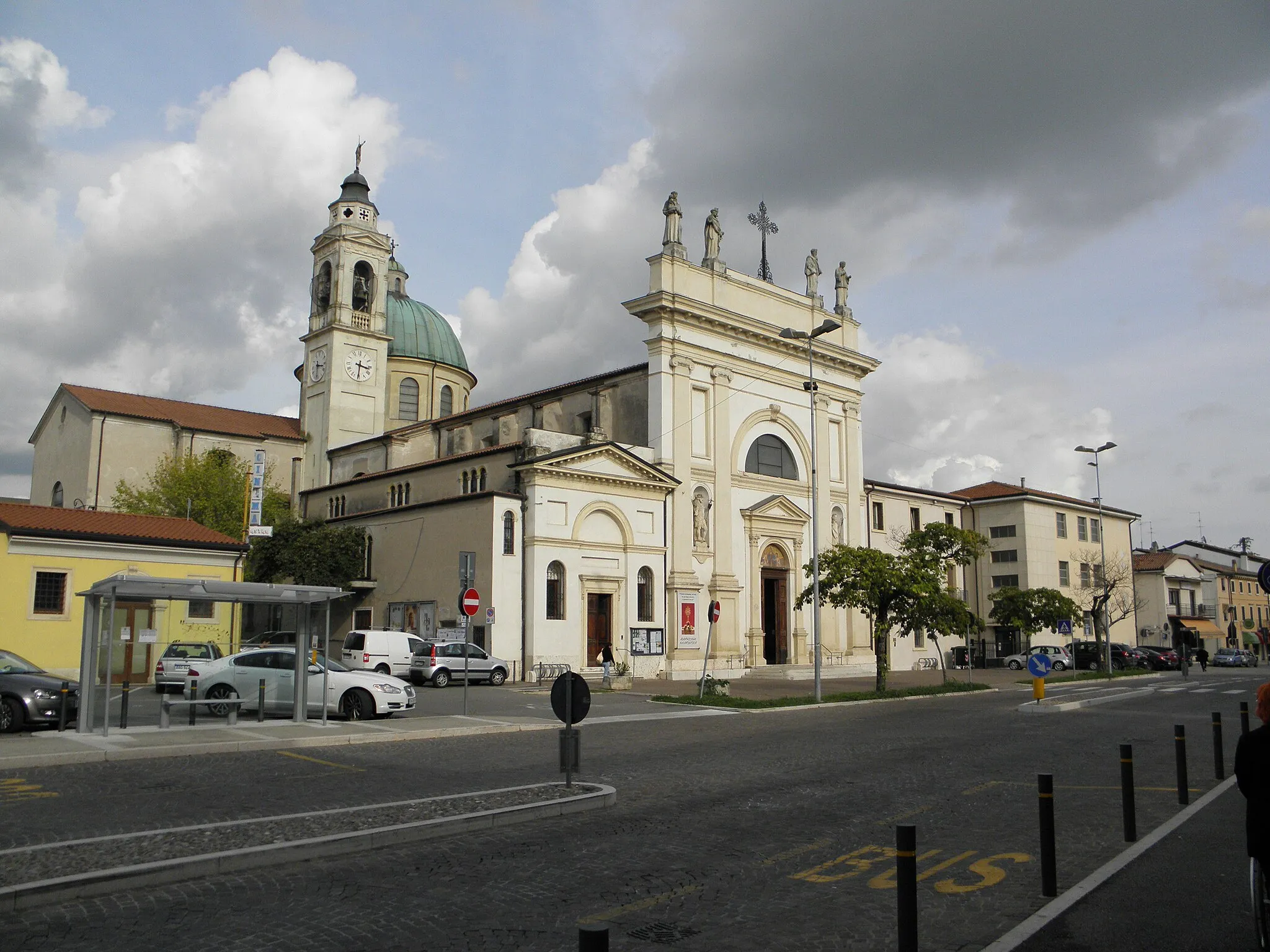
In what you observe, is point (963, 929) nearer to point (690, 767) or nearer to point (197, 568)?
point (690, 767)

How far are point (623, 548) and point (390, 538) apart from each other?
10.2 m

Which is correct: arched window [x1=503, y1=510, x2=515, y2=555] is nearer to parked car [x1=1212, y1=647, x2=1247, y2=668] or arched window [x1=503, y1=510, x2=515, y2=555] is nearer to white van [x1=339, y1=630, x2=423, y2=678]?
white van [x1=339, y1=630, x2=423, y2=678]

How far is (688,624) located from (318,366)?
30.9 m

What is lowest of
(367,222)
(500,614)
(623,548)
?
(500,614)

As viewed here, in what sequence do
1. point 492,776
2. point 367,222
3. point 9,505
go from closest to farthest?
point 492,776 < point 9,505 < point 367,222

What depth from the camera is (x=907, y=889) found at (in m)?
4.89

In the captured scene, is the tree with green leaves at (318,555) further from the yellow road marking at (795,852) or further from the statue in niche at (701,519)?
the yellow road marking at (795,852)

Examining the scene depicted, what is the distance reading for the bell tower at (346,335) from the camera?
57906mm

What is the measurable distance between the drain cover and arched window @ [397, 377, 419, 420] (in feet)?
193

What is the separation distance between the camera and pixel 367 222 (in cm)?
5947

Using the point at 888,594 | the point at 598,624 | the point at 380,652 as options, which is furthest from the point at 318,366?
the point at 888,594

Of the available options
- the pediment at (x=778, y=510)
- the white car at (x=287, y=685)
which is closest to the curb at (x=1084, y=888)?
the white car at (x=287, y=685)

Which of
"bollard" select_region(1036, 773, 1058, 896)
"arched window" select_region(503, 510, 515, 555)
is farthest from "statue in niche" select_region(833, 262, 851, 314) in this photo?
"bollard" select_region(1036, 773, 1058, 896)

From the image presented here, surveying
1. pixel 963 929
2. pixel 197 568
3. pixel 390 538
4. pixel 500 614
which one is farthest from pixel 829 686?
pixel 963 929
